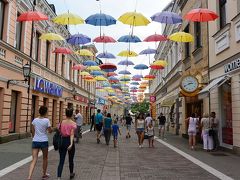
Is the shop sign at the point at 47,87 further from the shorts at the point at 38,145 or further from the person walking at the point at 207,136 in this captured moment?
the shorts at the point at 38,145

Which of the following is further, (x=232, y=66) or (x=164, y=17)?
(x=164, y=17)

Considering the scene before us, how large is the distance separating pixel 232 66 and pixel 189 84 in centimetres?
321

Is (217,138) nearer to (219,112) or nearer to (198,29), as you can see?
(219,112)

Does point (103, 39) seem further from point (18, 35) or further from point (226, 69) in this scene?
point (226, 69)

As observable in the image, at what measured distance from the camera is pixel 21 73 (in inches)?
702

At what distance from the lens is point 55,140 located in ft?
24.5

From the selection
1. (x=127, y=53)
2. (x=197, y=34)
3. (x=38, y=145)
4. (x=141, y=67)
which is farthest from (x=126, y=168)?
(x=141, y=67)

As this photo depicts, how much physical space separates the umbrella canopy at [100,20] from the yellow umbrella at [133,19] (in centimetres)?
A: 85

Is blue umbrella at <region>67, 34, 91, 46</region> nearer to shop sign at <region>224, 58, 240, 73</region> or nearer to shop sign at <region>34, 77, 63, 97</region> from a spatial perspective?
shop sign at <region>34, 77, 63, 97</region>

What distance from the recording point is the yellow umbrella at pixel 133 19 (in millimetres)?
13688

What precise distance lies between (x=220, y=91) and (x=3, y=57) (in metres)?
9.98

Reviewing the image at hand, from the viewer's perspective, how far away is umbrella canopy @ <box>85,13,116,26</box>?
14422 mm

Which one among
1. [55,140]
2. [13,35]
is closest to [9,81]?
[13,35]

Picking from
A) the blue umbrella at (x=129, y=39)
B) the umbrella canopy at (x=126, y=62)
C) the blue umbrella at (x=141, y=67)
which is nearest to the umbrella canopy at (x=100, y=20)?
the blue umbrella at (x=129, y=39)
